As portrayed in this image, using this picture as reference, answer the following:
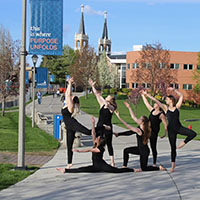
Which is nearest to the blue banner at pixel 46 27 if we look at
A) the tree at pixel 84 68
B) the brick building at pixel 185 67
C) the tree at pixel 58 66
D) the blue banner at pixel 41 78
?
the blue banner at pixel 41 78

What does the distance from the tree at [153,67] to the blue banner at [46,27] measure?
4667cm

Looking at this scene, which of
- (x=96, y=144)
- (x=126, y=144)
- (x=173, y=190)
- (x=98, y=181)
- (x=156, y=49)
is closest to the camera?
(x=173, y=190)

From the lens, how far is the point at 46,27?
10.1 meters

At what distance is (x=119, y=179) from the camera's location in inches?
314

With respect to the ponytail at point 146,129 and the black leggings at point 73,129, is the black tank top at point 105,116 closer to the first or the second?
the black leggings at point 73,129

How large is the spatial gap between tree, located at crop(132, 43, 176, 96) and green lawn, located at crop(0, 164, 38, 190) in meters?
48.3

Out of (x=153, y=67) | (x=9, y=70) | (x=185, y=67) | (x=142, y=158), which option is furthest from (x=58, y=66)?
(x=142, y=158)

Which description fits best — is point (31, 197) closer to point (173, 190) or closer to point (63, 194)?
point (63, 194)

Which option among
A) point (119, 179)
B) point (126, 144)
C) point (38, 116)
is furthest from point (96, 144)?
point (38, 116)

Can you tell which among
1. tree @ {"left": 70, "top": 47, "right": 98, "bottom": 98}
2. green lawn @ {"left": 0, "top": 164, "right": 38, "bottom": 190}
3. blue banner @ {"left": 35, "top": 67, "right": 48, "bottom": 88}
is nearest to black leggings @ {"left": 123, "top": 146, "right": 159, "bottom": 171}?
green lawn @ {"left": 0, "top": 164, "right": 38, "bottom": 190}

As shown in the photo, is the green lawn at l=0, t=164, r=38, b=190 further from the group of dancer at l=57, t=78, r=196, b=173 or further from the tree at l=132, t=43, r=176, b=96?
the tree at l=132, t=43, r=176, b=96

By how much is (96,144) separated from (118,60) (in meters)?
97.8

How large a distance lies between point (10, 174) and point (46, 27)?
157 inches

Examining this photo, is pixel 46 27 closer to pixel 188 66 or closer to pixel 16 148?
pixel 16 148
